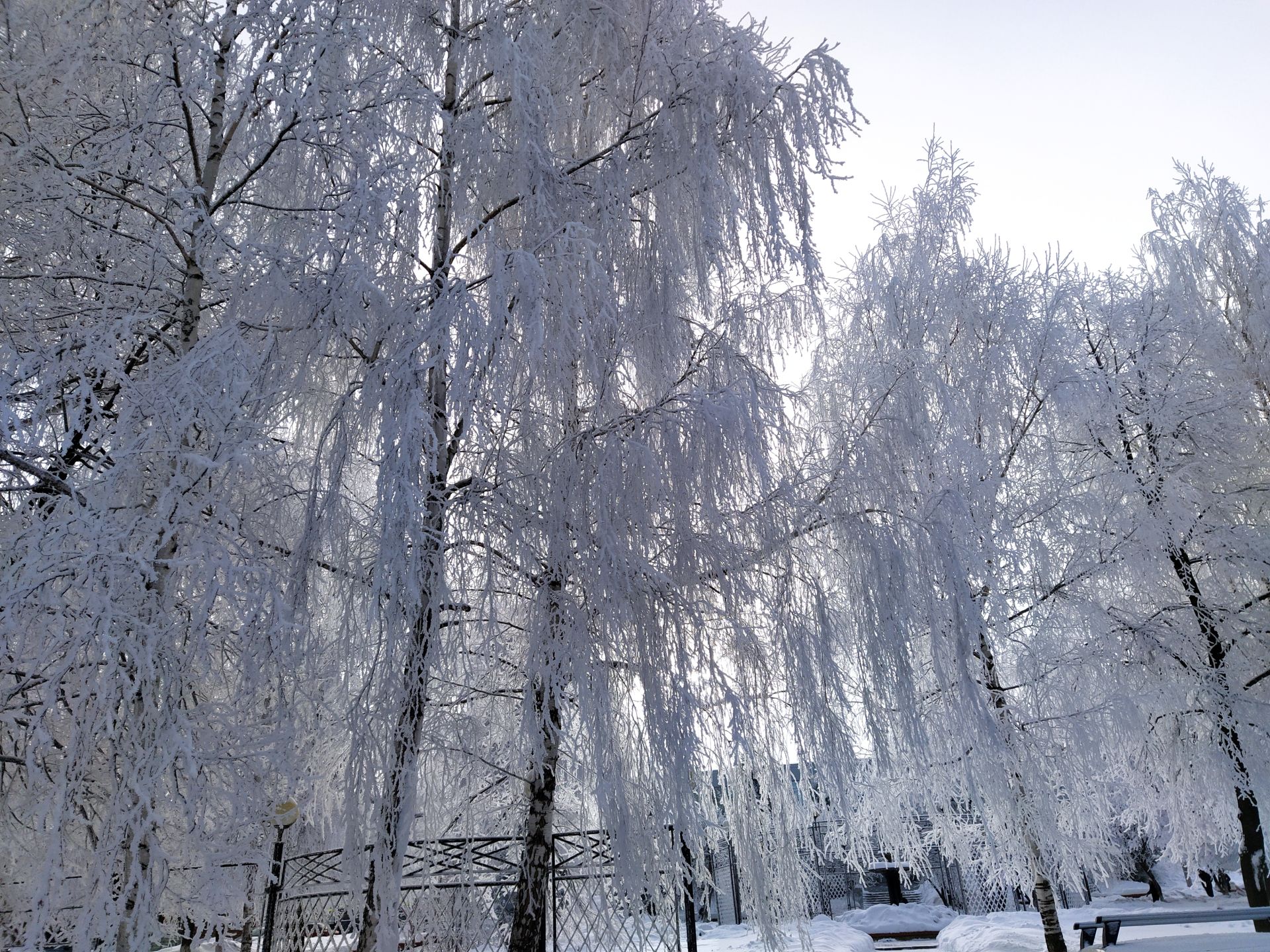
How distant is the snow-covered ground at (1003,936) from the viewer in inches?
289

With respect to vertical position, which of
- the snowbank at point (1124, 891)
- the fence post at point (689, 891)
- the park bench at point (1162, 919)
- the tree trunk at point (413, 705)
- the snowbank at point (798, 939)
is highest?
the tree trunk at point (413, 705)

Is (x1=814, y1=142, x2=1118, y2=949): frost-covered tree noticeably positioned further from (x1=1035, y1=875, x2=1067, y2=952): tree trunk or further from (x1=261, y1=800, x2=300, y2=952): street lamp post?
(x1=261, y1=800, x2=300, y2=952): street lamp post

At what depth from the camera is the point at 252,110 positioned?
4832 millimetres

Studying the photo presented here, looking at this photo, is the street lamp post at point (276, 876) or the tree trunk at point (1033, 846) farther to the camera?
the tree trunk at point (1033, 846)

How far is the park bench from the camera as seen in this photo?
6188 mm

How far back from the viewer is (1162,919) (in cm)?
698

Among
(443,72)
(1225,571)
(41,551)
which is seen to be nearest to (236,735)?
(41,551)

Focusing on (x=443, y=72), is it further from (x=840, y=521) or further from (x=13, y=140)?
(x=840, y=521)

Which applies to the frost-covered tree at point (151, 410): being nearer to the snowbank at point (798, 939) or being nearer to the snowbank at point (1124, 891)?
the snowbank at point (798, 939)

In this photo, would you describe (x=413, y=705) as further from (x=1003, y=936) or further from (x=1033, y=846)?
(x=1003, y=936)

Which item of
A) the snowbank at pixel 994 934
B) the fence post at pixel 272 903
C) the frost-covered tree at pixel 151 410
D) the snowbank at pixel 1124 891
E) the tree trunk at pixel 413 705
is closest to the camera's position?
the frost-covered tree at pixel 151 410

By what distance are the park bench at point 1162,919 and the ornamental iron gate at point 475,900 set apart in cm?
400

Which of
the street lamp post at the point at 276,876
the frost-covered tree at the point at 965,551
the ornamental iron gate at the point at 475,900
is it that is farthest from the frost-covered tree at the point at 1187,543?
the street lamp post at the point at 276,876

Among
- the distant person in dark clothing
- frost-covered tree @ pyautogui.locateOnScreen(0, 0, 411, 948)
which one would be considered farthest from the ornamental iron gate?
the distant person in dark clothing
